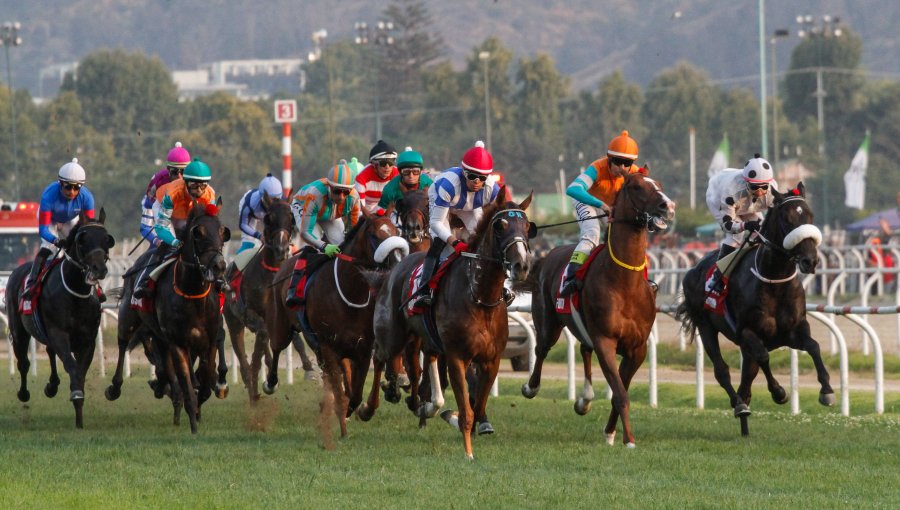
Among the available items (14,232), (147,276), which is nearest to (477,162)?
(147,276)

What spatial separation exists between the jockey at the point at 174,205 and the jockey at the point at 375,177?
1176mm

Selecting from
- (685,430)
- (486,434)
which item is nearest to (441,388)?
(486,434)

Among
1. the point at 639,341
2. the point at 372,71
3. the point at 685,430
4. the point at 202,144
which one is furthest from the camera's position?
the point at 372,71

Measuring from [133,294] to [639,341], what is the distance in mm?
4488

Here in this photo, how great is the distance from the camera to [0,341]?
28719 mm

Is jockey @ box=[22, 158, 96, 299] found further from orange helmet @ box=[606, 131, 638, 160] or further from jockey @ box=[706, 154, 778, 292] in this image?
jockey @ box=[706, 154, 778, 292]

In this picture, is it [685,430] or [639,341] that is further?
[685,430]

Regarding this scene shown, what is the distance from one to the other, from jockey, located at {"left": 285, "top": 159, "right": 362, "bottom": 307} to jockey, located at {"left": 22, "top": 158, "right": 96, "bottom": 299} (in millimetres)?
1917

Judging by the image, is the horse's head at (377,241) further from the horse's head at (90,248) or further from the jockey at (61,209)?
the jockey at (61,209)

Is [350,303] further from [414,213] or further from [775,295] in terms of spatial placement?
[775,295]

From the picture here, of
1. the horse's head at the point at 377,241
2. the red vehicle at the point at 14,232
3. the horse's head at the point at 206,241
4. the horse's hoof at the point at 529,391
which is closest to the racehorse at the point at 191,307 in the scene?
the horse's head at the point at 206,241

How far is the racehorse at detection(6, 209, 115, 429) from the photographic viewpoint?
13633 millimetres

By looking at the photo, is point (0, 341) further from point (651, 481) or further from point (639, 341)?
point (651, 481)

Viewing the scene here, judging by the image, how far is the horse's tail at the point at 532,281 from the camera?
42.3 ft
